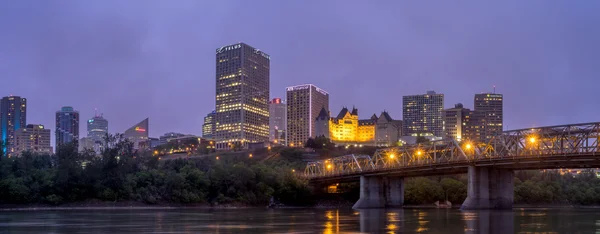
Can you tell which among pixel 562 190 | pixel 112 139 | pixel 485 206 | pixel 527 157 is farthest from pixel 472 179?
pixel 112 139

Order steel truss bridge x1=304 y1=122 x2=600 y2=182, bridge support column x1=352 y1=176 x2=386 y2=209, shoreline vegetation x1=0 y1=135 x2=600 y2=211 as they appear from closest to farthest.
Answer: steel truss bridge x1=304 y1=122 x2=600 y2=182 < shoreline vegetation x1=0 y1=135 x2=600 y2=211 < bridge support column x1=352 y1=176 x2=386 y2=209

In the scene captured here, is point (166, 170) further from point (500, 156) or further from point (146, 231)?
point (146, 231)

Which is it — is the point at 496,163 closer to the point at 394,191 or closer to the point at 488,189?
the point at 488,189

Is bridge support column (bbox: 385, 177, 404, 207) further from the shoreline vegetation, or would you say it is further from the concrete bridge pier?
the shoreline vegetation

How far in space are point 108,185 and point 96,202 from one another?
18.8ft

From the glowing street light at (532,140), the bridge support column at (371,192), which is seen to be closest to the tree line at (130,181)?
the bridge support column at (371,192)

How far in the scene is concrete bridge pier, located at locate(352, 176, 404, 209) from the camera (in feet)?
413

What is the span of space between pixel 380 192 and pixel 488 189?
3269cm

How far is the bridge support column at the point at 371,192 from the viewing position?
125625mm

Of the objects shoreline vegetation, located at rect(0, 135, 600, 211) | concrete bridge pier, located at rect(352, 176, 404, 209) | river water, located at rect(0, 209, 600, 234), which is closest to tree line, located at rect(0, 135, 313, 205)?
shoreline vegetation, located at rect(0, 135, 600, 211)

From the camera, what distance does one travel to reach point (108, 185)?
11931 centimetres

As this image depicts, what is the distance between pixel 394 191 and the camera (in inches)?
5157

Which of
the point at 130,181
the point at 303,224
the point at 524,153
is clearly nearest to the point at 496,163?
the point at 524,153

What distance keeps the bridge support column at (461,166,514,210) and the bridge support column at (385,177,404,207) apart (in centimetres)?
2950
